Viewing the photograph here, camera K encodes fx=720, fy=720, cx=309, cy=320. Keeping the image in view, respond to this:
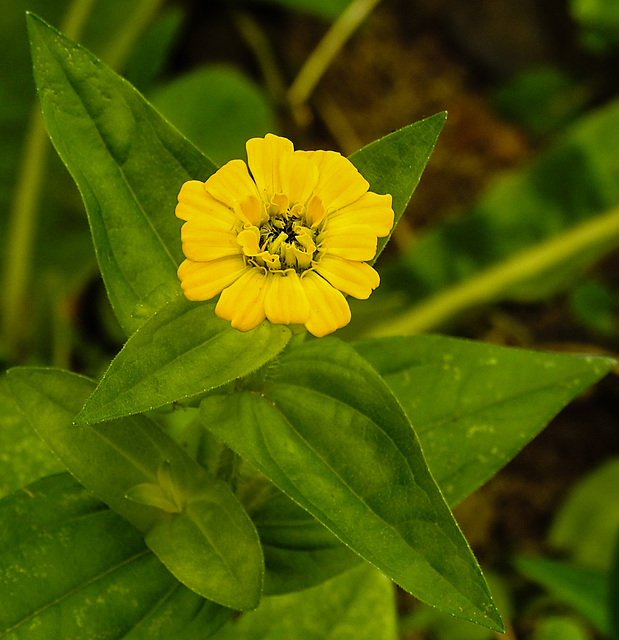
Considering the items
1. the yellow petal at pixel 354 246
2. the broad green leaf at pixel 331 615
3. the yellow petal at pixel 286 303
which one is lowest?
the broad green leaf at pixel 331 615

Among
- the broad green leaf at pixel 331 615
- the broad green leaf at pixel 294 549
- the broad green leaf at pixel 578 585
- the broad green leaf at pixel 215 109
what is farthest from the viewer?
the broad green leaf at pixel 215 109

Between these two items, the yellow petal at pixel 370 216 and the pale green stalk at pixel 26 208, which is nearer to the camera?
the yellow petal at pixel 370 216

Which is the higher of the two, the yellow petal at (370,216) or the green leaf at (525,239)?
the yellow petal at (370,216)

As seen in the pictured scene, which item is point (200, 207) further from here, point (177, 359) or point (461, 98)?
point (461, 98)

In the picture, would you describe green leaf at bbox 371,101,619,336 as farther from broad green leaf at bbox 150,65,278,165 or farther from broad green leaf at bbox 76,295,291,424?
broad green leaf at bbox 76,295,291,424

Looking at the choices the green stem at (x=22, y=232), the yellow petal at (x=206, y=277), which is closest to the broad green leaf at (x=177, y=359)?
the yellow petal at (x=206, y=277)

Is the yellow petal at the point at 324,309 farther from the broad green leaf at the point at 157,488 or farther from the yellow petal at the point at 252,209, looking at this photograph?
the broad green leaf at the point at 157,488
